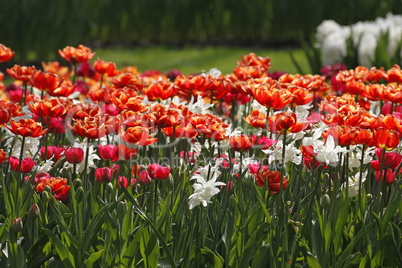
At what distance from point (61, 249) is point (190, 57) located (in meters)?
6.97

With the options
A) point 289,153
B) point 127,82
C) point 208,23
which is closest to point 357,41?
point 127,82

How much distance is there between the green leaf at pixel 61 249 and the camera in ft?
4.67

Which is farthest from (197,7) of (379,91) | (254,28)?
(379,91)

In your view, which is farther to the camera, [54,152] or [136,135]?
[54,152]

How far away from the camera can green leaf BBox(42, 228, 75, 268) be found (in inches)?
56.1

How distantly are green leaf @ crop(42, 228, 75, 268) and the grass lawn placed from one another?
580 centimetres

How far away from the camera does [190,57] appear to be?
8266 millimetres

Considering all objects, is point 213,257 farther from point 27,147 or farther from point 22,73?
point 22,73

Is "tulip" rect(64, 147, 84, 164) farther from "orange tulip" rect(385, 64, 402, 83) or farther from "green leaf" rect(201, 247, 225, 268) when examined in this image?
"orange tulip" rect(385, 64, 402, 83)

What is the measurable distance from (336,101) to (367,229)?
0.63m

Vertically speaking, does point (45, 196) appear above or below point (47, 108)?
below

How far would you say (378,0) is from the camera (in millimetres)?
8633

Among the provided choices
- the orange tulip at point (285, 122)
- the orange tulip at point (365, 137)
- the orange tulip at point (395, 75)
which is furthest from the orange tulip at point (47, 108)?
the orange tulip at point (395, 75)

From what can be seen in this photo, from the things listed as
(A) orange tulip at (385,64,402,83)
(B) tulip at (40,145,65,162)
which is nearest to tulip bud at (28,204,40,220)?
(B) tulip at (40,145,65,162)
